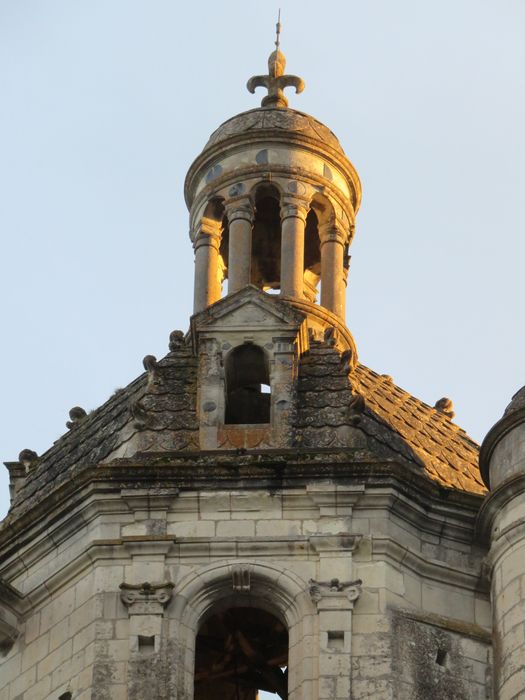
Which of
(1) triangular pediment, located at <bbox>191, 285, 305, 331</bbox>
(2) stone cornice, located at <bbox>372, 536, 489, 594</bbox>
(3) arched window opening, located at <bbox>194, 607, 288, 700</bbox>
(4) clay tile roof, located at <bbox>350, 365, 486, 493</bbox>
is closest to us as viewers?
(2) stone cornice, located at <bbox>372, 536, 489, 594</bbox>

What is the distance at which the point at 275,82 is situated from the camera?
41188 millimetres

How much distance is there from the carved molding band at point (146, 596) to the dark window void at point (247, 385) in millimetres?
2824

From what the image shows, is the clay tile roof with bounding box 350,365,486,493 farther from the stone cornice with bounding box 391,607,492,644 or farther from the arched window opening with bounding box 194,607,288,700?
the arched window opening with bounding box 194,607,288,700

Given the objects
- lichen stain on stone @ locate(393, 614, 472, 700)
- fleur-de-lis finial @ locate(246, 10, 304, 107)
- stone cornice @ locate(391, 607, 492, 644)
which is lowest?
lichen stain on stone @ locate(393, 614, 472, 700)

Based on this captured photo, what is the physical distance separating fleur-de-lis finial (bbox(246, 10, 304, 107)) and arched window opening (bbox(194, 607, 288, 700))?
689 centimetres

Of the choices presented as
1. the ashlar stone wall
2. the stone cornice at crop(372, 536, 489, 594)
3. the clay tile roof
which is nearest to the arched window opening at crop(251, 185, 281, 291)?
the clay tile roof

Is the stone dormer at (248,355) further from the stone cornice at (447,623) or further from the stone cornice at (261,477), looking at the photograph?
the stone cornice at (447,623)

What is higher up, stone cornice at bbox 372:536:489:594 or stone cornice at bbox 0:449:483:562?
stone cornice at bbox 0:449:483:562

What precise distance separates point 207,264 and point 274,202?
1.13 meters

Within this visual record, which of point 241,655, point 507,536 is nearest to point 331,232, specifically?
point 241,655

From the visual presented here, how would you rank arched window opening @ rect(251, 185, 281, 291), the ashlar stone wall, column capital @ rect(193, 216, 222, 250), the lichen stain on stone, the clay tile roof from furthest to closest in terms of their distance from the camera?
arched window opening @ rect(251, 185, 281, 291), column capital @ rect(193, 216, 222, 250), the clay tile roof, the ashlar stone wall, the lichen stain on stone

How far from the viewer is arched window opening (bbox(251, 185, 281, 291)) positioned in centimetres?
3972

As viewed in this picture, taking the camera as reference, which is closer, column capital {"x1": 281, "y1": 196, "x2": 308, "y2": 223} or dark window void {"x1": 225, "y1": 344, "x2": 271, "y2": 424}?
dark window void {"x1": 225, "y1": 344, "x2": 271, "y2": 424}

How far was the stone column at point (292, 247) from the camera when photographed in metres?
38.0
